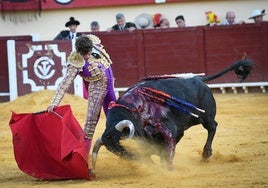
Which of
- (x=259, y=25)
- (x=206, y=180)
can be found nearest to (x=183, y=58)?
(x=259, y=25)

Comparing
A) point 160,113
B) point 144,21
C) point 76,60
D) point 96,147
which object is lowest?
point 96,147

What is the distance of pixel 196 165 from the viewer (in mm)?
5676

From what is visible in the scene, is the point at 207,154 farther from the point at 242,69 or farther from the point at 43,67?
the point at 43,67

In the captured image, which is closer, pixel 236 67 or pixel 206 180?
pixel 206 180

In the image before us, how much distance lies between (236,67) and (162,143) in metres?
1.17

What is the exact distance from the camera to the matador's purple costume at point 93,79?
5367mm

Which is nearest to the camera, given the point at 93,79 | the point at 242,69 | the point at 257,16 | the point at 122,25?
the point at 93,79

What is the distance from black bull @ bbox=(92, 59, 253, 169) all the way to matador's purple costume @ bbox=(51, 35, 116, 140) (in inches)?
7.6

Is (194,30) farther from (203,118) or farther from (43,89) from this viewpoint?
(203,118)

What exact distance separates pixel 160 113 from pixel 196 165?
56 centimetres

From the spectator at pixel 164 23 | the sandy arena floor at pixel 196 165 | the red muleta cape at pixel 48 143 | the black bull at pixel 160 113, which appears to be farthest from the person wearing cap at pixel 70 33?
the red muleta cape at pixel 48 143

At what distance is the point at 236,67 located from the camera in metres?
6.19

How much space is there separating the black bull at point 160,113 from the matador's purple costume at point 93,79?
0.63ft

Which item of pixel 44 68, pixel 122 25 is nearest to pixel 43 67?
pixel 44 68
